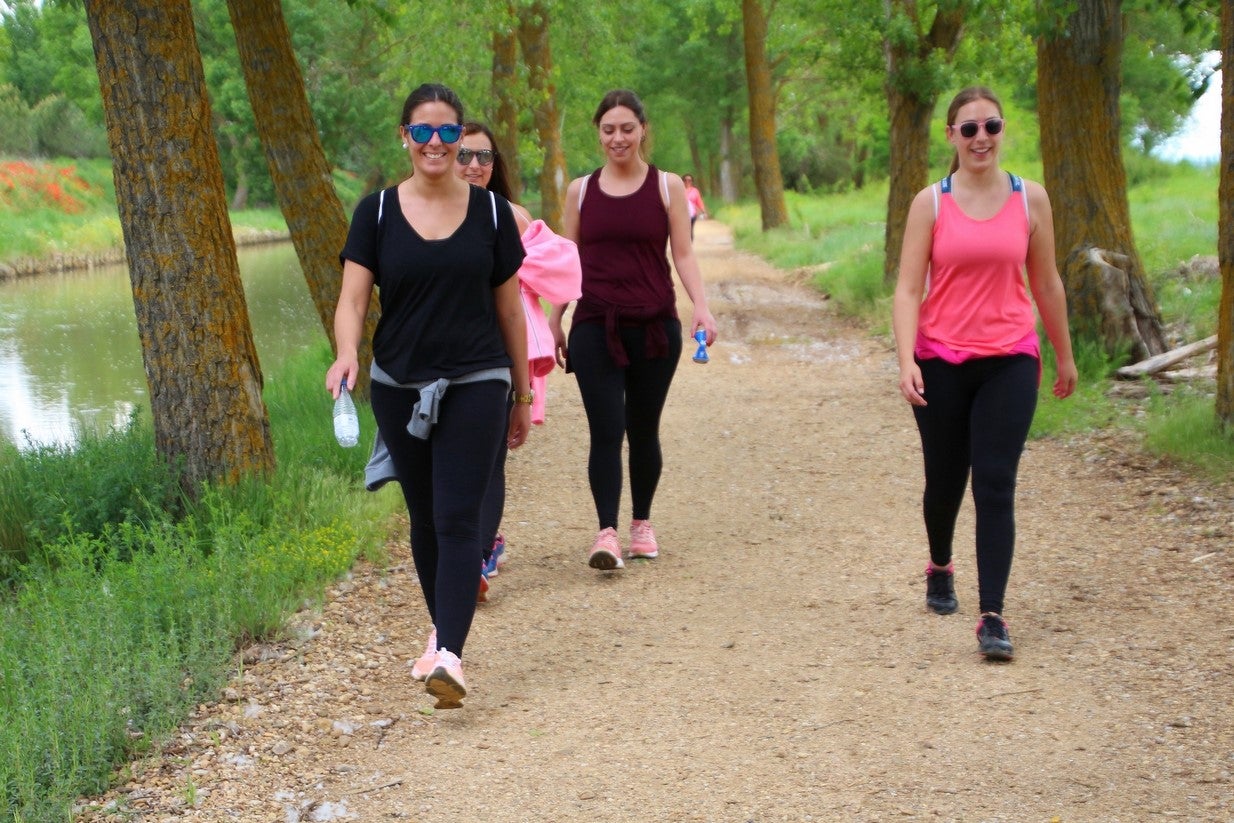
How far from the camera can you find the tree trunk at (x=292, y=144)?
28.7 ft

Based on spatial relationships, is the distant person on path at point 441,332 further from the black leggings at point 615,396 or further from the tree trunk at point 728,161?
the tree trunk at point 728,161

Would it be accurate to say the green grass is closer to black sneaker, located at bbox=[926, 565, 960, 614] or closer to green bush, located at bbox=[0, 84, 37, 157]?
black sneaker, located at bbox=[926, 565, 960, 614]

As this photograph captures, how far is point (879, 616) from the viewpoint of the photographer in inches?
230

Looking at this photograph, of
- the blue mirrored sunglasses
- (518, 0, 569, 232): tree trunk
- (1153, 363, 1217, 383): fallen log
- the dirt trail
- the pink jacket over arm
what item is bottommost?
the dirt trail

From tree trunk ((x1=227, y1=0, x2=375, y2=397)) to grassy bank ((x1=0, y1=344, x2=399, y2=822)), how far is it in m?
1.18

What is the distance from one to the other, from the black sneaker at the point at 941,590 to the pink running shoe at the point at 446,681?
2229mm

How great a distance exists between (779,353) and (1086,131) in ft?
17.0

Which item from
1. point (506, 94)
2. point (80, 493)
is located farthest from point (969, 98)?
point (506, 94)

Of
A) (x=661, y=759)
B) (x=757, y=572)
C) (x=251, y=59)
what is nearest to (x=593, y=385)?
(x=757, y=572)

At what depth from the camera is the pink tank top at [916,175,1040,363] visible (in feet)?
16.4

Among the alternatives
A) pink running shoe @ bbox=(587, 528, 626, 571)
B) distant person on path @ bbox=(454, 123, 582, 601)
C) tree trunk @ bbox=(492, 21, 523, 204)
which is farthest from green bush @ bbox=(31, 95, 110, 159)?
pink running shoe @ bbox=(587, 528, 626, 571)

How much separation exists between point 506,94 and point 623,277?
16.1 metres

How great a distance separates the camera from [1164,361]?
32.3 feet

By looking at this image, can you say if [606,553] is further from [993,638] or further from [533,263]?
[993,638]
